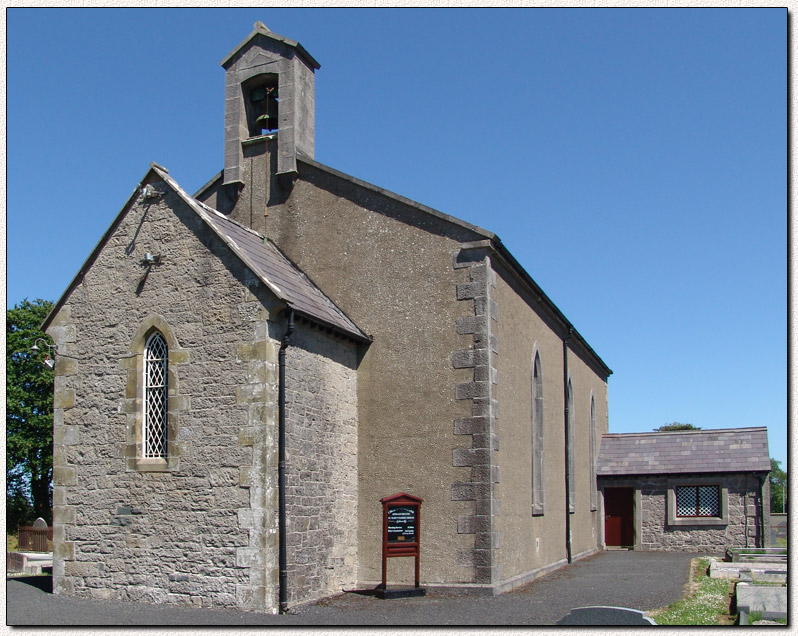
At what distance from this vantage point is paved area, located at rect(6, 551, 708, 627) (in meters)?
12.8

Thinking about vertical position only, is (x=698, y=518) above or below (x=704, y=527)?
above

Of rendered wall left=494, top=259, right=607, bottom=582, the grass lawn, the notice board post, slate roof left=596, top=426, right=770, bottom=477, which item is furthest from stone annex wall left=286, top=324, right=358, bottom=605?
slate roof left=596, top=426, right=770, bottom=477

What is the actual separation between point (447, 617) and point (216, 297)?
6.81 m

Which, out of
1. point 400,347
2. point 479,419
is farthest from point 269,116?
point 479,419

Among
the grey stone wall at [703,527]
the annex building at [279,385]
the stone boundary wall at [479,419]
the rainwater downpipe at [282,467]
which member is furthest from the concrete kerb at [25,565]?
the grey stone wall at [703,527]

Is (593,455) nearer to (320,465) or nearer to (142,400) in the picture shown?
(320,465)

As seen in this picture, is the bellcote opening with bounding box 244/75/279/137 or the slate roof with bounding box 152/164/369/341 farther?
the bellcote opening with bounding box 244/75/279/137

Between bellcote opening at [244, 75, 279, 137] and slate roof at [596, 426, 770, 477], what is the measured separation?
19.0 m

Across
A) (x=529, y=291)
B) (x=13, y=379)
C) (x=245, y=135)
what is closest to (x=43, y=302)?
(x=13, y=379)

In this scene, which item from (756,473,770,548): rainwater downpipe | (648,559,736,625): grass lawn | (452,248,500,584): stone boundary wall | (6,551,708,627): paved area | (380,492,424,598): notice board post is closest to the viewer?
(648,559,736,625): grass lawn

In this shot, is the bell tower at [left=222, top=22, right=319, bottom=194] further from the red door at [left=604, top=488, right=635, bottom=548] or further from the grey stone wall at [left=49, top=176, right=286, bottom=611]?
the red door at [left=604, top=488, right=635, bottom=548]

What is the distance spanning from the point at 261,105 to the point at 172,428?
8699 mm

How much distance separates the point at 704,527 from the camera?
1141 inches

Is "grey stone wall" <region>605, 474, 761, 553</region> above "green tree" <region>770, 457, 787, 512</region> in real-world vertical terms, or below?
above
